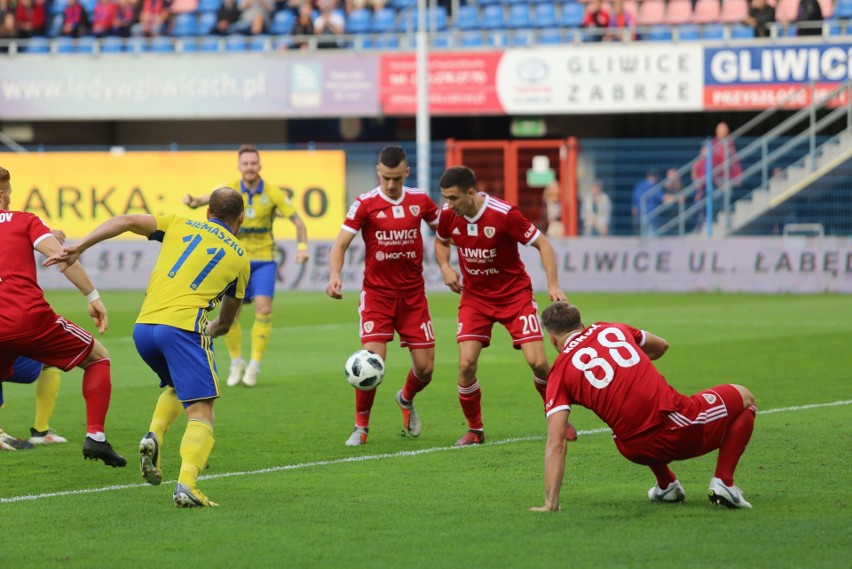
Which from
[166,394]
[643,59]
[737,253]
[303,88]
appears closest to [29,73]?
[303,88]

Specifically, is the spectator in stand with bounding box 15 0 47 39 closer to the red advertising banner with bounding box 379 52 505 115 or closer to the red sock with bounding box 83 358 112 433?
the red advertising banner with bounding box 379 52 505 115

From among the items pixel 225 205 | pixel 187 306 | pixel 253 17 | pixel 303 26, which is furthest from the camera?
pixel 253 17

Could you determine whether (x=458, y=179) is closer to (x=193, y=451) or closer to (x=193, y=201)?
(x=193, y=451)

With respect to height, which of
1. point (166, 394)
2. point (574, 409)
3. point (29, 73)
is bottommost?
point (574, 409)

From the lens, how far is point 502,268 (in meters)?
10.3

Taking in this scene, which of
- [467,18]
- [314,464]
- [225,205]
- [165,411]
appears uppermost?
[467,18]

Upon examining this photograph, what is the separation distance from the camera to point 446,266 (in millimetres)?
10359

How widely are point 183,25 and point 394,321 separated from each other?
24.5 meters

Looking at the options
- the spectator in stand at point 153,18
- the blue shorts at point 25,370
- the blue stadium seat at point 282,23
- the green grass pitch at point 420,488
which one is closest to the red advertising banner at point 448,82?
the blue stadium seat at point 282,23

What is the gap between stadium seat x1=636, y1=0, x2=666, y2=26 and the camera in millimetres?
30406

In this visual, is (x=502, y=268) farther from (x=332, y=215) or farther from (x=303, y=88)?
(x=303, y=88)

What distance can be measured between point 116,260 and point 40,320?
18542 mm

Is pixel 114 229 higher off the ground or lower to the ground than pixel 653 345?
higher

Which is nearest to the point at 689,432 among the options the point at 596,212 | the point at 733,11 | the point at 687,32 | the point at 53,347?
the point at 53,347
